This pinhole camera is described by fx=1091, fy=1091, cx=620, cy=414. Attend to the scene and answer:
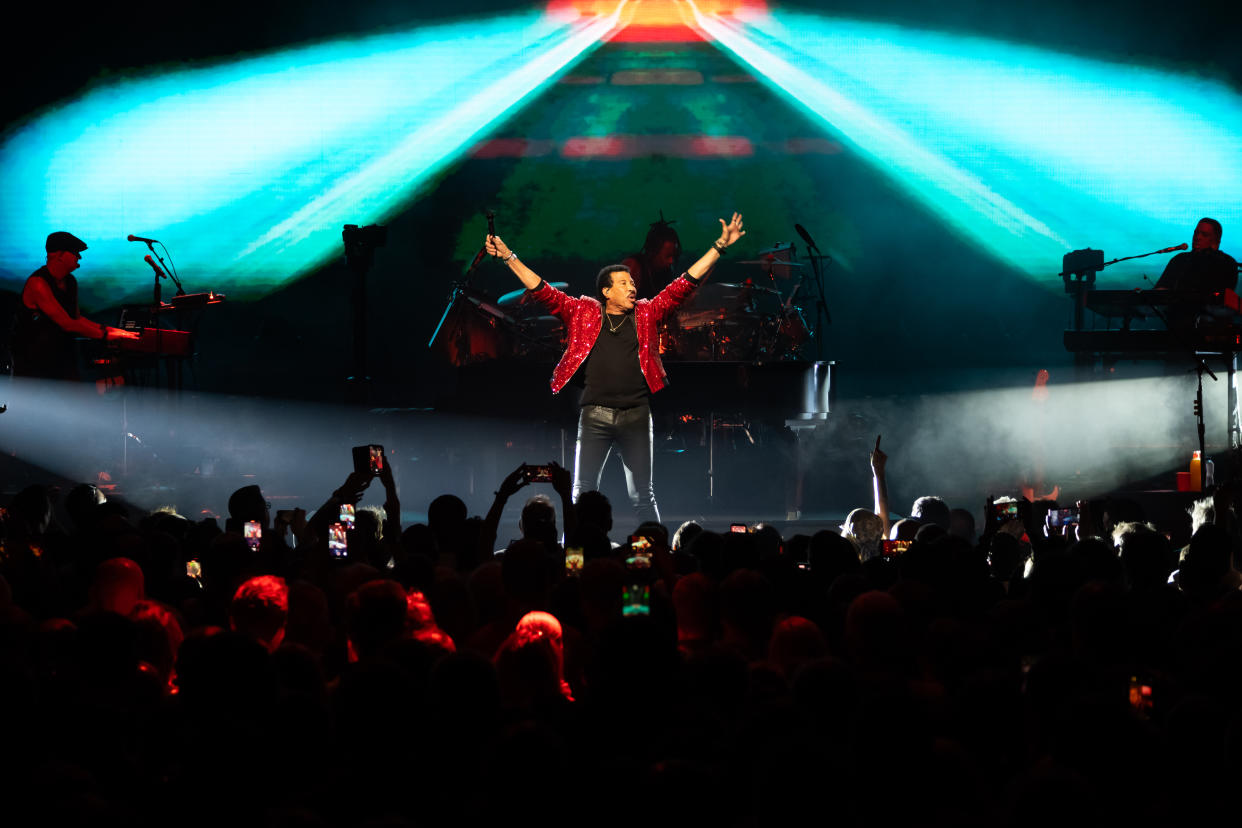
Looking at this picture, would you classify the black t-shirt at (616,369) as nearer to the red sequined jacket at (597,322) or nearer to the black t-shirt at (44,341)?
the red sequined jacket at (597,322)

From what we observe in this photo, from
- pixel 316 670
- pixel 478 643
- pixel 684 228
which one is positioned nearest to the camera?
pixel 316 670

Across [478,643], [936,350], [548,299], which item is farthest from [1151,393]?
[478,643]

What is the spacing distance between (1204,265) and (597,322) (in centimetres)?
592

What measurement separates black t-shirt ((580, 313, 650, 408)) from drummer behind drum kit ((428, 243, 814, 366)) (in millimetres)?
1982

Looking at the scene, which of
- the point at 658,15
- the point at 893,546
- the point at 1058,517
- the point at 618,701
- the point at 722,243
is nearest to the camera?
the point at 618,701

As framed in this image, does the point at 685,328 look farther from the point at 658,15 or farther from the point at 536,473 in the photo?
the point at 536,473

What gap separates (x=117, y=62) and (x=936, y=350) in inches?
350

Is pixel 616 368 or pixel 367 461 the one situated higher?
pixel 616 368

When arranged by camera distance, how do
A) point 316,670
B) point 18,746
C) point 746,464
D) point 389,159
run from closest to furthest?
point 18,746 < point 316,670 < point 746,464 < point 389,159

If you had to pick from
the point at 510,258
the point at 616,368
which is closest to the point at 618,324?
the point at 616,368

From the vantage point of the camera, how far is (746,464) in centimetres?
920

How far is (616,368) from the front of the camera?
23.5ft

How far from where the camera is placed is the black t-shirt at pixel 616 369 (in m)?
7.14

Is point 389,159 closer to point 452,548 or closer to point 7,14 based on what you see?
point 7,14
